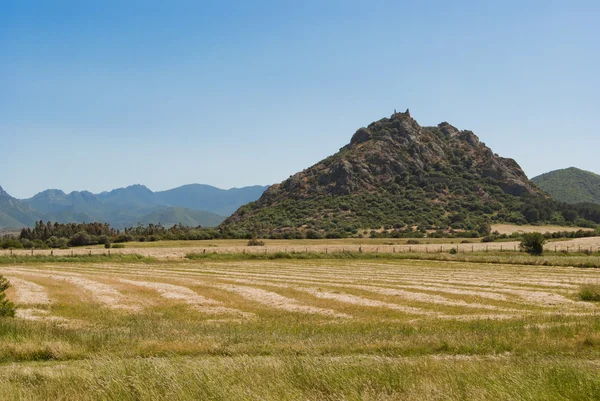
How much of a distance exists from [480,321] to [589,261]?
42.1m

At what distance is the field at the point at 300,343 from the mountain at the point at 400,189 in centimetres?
9899

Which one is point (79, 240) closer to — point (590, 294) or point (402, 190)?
point (590, 294)

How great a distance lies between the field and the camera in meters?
7.77

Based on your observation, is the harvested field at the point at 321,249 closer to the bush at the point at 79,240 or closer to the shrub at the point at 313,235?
the shrub at the point at 313,235

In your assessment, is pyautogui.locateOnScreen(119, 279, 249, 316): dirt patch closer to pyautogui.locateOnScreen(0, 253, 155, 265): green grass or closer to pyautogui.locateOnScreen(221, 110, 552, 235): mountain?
pyautogui.locateOnScreen(0, 253, 155, 265): green grass

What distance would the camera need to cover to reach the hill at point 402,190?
458 ft

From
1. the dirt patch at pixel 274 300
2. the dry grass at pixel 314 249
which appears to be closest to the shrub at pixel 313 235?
the dry grass at pixel 314 249

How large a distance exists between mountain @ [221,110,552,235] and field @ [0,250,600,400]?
9899cm

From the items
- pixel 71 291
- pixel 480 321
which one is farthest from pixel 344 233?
pixel 480 321

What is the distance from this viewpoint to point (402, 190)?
159 metres

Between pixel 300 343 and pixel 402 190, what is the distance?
490ft

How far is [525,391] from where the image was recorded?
709cm

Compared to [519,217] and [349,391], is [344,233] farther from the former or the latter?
[349,391]

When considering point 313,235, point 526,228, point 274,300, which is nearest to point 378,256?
point 274,300
